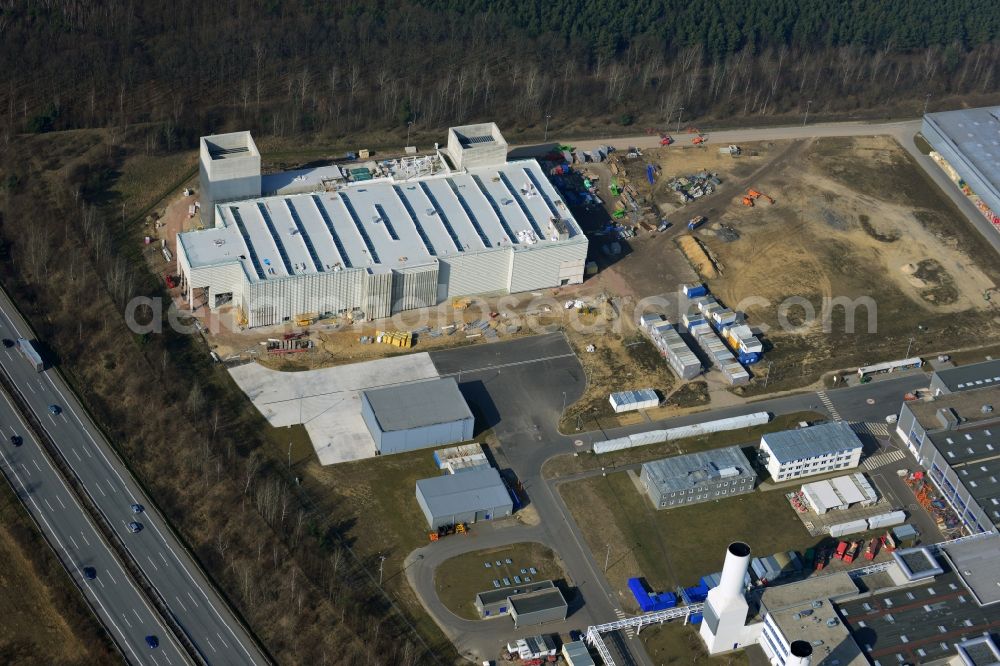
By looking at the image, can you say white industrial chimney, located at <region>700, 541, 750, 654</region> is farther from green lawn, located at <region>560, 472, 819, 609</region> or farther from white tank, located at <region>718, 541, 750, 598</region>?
green lawn, located at <region>560, 472, 819, 609</region>

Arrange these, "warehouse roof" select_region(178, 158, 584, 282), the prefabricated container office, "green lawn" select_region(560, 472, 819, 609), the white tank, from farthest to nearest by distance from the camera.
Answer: "warehouse roof" select_region(178, 158, 584, 282)
the prefabricated container office
"green lawn" select_region(560, 472, 819, 609)
the white tank

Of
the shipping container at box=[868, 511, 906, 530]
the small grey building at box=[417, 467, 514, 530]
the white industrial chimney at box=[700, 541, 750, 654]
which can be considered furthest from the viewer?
the shipping container at box=[868, 511, 906, 530]

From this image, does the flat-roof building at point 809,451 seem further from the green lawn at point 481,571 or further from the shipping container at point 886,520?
the green lawn at point 481,571

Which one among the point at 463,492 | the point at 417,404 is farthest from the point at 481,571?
the point at 417,404

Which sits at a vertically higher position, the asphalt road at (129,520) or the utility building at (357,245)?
the utility building at (357,245)

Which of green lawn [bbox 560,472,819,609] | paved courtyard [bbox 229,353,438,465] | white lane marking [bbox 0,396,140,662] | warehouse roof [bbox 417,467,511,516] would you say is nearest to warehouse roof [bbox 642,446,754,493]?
green lawn [bbox 560,472,819,609]

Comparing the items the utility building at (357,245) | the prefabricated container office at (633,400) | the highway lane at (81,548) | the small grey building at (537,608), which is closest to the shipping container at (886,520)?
the prefabricated container office at (633,400)
